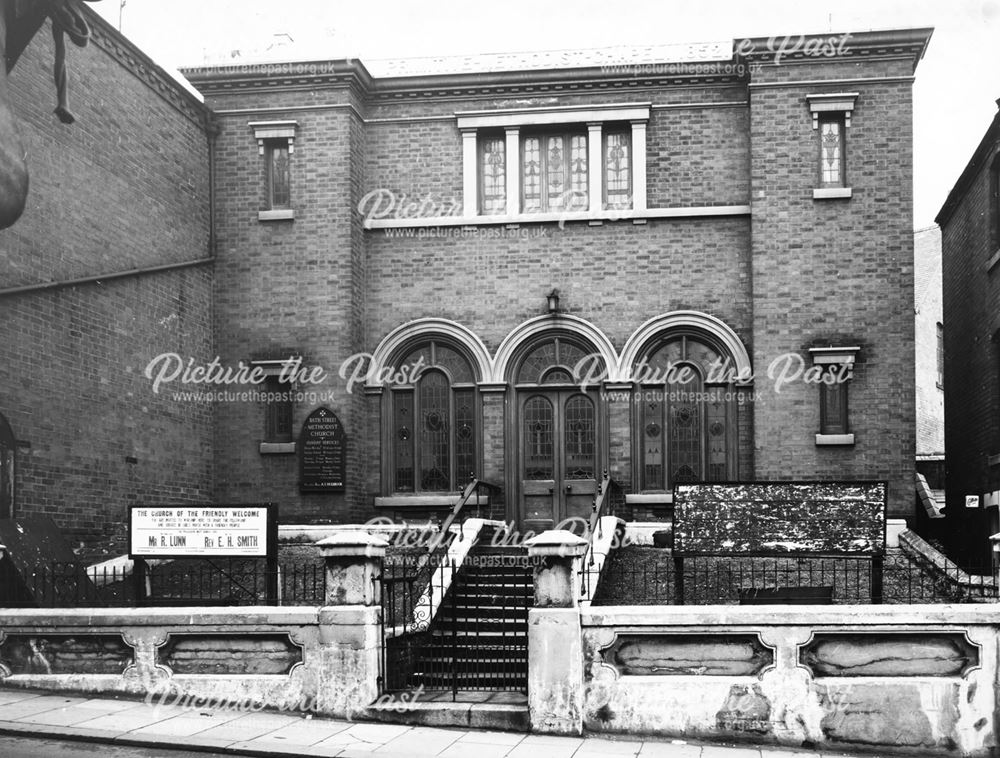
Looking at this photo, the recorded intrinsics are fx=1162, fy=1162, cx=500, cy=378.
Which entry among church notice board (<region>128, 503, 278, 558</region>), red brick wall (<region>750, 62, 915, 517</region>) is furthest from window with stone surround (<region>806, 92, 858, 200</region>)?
church notice board (<region>128, 503, 278, 558</region>)

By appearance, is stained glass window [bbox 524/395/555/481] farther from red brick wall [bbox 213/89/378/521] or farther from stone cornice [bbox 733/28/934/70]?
stone cornice [bbox 733/28/934/70]

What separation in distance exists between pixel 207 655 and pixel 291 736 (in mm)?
1632

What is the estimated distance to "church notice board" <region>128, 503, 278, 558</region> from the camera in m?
12.6

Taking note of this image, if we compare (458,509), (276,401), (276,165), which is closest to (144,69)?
(276,165)

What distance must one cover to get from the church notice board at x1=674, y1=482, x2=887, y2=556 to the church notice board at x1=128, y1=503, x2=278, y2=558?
449 cm

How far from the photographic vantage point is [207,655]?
11.4m

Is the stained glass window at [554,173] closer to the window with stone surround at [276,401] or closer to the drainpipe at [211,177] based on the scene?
the window with stone surround at [276,401]

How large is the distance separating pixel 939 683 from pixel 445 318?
36.3ft

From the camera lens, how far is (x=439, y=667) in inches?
487

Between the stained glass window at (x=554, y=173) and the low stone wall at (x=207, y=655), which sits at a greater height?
the stained glass window at (x=554, y=173)

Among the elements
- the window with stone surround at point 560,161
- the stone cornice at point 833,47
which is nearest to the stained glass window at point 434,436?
the window with stone surround at point 560,161

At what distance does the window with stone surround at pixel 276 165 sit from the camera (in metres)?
19.4

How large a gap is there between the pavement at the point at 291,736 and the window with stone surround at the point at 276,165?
10.2 meters

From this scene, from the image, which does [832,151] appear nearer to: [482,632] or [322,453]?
[322,453]
